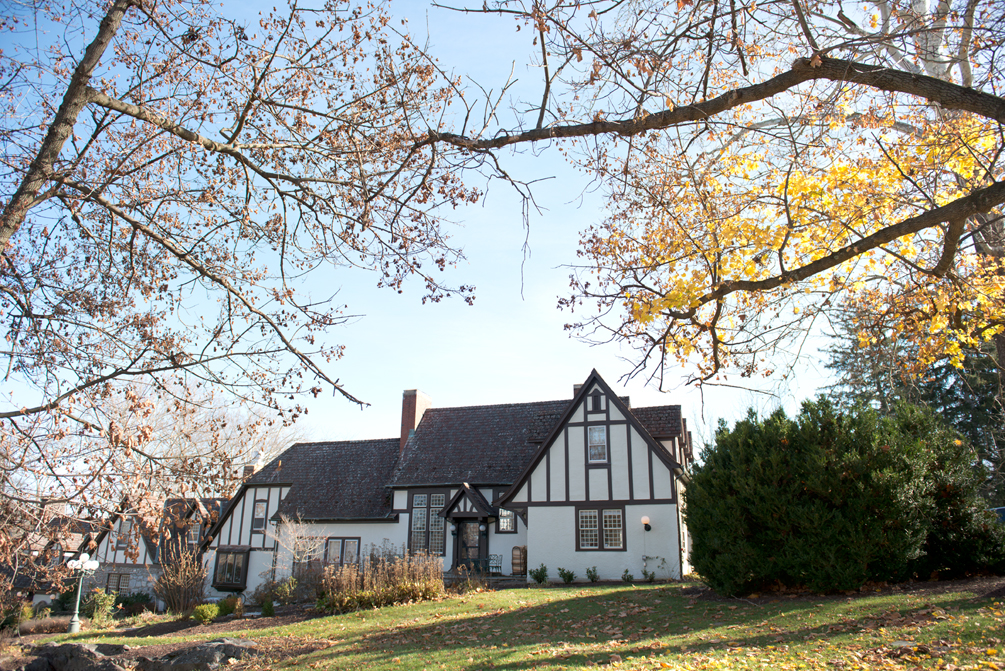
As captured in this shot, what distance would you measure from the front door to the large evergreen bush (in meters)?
12.7

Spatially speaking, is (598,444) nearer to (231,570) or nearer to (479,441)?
(479,441)

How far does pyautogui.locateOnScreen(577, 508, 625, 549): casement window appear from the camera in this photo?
22750 millimetres

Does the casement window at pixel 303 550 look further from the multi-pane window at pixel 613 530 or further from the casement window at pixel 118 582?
the casement window at pixel 118 582

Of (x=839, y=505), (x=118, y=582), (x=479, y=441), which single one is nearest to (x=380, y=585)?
(x=479, y=441)

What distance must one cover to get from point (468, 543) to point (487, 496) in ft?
6.53

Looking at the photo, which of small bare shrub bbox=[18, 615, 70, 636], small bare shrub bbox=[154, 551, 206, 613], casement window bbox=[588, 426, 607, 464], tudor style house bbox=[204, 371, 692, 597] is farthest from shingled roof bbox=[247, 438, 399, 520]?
casement window bbox=[588, 426, 607, 464]

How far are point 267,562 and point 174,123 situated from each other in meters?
25.7

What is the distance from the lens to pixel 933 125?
951 centimetres

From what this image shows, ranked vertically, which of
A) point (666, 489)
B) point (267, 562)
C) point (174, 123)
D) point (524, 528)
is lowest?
point (267, 562)

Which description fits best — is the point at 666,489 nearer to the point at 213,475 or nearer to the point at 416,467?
the point at 416,467

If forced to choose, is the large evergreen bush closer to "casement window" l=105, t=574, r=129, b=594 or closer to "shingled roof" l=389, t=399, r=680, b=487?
"shingled roof" l=389, t=399, r=680, b=487

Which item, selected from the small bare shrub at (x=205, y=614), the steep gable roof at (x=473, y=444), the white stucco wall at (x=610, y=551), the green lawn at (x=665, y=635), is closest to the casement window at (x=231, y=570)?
the small bare shrub at (x=205, y=614)

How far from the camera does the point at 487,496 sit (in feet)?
86.2

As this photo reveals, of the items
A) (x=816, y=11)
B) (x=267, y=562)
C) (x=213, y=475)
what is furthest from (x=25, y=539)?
(x=267, y=562)
